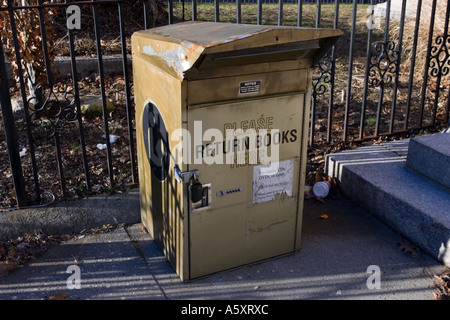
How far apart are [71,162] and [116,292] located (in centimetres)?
172

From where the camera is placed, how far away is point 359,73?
23.3ft

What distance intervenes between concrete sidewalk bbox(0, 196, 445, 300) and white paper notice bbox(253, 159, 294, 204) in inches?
21.7

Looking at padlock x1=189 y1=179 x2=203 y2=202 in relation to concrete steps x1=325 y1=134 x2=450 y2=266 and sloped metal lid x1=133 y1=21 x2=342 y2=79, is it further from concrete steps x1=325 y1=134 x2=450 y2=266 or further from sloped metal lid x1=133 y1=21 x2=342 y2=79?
concrete steps x1=325 y1=134 x2=450 y2=266

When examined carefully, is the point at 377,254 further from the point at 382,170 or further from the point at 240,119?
the point at 240,119

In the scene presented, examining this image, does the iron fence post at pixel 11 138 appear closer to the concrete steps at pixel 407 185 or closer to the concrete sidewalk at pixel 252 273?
the concrete sidewalk at pixel 252 273

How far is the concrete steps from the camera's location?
365cm

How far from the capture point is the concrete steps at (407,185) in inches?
144

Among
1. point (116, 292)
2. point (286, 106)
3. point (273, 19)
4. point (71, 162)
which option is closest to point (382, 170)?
point (286, 106)

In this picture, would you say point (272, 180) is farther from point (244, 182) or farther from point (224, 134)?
point (224, 134)

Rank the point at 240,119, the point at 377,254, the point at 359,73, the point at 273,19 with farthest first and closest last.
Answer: the point at 273,19, the point at 359,73, the point at 377,254, the point at 240,119

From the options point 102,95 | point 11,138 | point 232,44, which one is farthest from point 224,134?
point 11,138

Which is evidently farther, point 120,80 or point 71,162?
point 120,80

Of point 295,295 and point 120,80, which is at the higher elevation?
point 120,80

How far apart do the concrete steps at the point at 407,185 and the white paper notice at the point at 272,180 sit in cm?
105
